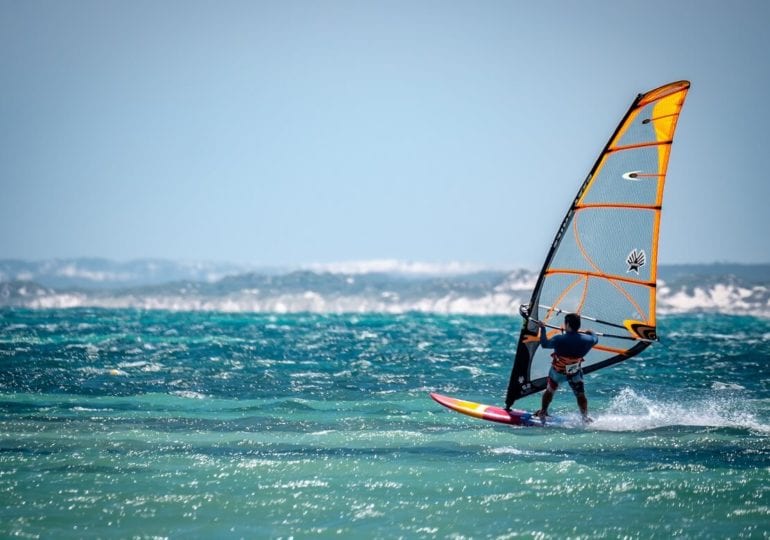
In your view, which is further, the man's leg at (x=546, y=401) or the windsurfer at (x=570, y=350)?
the man's leg at (x=546, y=401)

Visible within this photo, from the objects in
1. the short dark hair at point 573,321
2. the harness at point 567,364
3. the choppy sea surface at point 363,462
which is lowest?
the choppy sea surface at point 363,462

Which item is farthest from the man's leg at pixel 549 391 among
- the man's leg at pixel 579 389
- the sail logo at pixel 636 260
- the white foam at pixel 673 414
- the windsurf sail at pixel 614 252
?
the sail logo at pixel 636 260

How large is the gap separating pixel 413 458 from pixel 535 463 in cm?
174

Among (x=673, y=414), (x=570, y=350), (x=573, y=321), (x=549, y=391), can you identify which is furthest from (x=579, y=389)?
(x=673, y=414)

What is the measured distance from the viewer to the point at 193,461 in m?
11.3

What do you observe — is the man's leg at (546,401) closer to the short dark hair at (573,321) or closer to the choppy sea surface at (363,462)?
the choppy sea surface at (363,462)

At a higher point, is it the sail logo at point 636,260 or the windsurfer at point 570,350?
the sail logo at point 636,260

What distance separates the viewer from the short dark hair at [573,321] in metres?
13.3

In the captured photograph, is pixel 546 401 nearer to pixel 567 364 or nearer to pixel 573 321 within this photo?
pixel 567 364

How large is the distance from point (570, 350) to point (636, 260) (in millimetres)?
1889

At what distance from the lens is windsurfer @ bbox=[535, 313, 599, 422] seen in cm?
1327

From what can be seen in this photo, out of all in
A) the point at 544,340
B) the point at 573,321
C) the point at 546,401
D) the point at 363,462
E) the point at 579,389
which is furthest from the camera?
the point at 546,401

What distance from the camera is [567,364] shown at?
1348 cm

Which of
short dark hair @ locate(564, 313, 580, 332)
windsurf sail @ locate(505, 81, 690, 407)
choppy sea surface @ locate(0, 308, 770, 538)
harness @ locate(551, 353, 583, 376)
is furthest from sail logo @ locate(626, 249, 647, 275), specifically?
choppy sea surface @ locate(0, 308, 770, 538)
